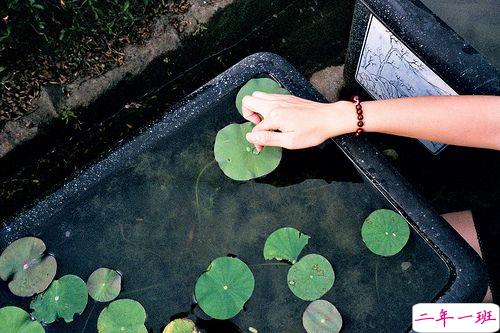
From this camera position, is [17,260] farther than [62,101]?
No

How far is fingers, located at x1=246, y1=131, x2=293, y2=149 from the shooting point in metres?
1.34

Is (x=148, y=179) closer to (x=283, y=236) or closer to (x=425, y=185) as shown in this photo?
(x=283, y=236)

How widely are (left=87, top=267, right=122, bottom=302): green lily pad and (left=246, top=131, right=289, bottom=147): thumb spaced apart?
50 cm

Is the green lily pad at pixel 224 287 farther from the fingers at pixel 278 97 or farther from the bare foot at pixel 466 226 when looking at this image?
the bare foot at pixel 466 226

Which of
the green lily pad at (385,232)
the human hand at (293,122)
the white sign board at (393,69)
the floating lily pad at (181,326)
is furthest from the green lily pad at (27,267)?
the white sign board at (393,69)

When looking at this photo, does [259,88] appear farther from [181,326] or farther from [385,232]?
[181,326]

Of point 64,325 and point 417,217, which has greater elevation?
point 417,217

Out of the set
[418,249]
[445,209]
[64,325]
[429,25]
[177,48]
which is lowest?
[445,209]

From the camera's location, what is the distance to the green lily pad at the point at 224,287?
1292 mm

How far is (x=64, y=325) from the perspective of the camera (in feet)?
4.26

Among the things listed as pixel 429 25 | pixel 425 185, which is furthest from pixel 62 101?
pixel 425 185

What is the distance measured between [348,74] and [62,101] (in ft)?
3.19

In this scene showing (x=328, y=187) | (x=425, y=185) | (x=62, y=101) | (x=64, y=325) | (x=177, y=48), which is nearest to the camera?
(x=64, y=325)

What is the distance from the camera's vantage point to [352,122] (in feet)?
4.43
